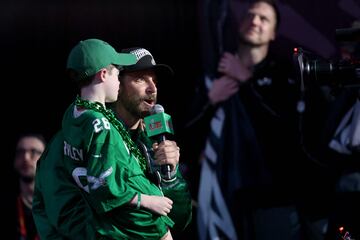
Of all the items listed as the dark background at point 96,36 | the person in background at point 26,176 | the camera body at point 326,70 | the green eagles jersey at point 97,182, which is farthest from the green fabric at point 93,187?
the dark background at point 96,36

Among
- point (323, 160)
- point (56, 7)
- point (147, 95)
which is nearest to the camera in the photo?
point (147, 95)

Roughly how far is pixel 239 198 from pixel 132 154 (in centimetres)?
245

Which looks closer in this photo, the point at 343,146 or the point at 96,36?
the point at 343,146

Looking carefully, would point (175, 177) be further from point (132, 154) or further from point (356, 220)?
point (356, 220)

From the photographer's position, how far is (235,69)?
6.76 m

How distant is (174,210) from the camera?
183 inches

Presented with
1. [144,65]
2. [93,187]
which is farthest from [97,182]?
[144,65]

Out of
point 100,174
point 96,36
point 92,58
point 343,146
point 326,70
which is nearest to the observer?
point 100,174

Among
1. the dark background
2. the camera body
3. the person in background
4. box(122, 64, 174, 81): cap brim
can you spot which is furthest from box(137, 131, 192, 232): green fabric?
the dark background

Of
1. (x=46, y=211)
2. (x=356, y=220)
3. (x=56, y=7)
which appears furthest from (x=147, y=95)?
(x=56, y=7)

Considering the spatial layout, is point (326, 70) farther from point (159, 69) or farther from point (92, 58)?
point (92, 58)

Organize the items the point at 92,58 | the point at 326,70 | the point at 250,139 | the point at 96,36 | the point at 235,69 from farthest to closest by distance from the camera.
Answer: the point at 96,36 → the point at 250,139 → the point at 235,69 → the point at 326,70 → the point at 92,58

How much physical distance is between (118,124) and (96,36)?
2.76 metres

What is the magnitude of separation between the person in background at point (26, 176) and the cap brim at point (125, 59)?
2.41 meters
